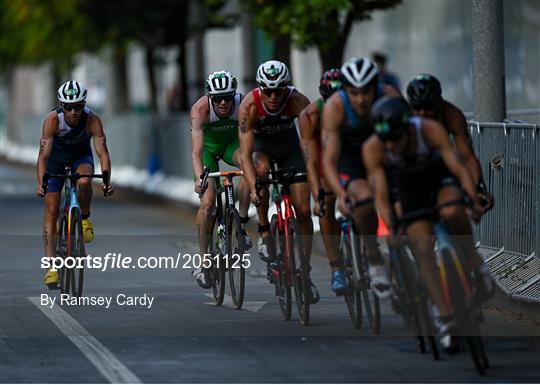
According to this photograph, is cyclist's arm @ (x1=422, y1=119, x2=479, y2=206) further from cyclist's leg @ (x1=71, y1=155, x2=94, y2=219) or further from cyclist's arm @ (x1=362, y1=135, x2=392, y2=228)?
cyclist's leg @ (x1=71, y1=155, x2=94, y2=219)

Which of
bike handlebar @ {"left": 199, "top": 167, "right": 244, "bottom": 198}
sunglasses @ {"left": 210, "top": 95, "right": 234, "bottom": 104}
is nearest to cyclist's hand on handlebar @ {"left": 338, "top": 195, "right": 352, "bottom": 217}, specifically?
bike handlebar @ {"left": 199, "top": 167, "right": 244, "bottom": 198}

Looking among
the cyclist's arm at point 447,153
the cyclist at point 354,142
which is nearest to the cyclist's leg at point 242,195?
the cyclist at point 354,142

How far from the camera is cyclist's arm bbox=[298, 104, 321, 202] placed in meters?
13.0

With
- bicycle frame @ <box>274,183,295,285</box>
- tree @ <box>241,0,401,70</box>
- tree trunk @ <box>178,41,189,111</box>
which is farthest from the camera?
tree trunk @ <box>178,41,189,111</box>

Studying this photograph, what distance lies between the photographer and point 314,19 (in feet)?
76.0

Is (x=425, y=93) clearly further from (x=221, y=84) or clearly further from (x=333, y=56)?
(x=333, y=56)

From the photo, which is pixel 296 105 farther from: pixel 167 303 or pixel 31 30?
pixel 31 30

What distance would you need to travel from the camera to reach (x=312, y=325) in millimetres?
13555

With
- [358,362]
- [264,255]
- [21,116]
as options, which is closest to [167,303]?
[264,255]

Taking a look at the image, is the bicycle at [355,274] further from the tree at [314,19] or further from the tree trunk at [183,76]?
the tree trunk at [183,76]

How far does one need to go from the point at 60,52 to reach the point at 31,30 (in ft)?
3.31

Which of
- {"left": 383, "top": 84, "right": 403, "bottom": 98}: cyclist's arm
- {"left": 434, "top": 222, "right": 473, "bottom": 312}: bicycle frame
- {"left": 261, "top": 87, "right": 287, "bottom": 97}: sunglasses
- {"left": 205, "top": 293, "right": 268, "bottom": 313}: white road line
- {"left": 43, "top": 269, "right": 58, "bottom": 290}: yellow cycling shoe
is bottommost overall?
{"left": 205, "top": 293, "right": 268, "bottom": 313}: white road line

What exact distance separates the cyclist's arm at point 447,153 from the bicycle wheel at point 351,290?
2.13 m

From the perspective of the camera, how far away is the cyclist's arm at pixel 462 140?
12.2 m
